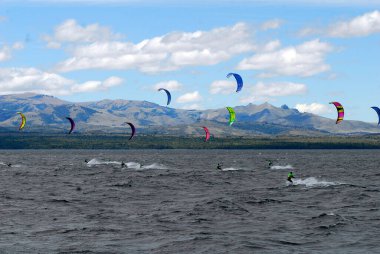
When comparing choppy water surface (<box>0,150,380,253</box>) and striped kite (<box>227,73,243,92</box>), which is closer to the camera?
choppy water surface (<box>0,150,380,253</box>)

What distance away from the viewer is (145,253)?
3741 cm

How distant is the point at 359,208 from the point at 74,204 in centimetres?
2520

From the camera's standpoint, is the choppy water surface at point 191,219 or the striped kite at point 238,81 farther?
the striped kite at point 238,81

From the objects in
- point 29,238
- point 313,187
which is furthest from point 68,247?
point 313,187

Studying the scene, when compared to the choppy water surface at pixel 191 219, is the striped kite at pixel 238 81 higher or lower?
higher

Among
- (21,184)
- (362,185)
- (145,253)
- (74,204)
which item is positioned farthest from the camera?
(21,184)

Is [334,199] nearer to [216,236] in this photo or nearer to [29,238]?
[216,236]

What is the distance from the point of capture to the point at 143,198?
6656 cm

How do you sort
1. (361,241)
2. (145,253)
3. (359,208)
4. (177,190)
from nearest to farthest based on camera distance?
(145,253), (361,241), (359,208), (177,190)

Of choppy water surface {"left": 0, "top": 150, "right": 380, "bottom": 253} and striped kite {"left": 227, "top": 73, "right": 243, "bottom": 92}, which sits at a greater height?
striped kite {"left": 227, "top": 73, "right": 243, "bottom": 92}

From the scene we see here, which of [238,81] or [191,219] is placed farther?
[238,81]

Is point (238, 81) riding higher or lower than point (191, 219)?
higher

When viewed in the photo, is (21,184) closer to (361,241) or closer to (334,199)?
(334,199)

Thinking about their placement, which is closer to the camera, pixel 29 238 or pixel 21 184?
pixel 29 238
